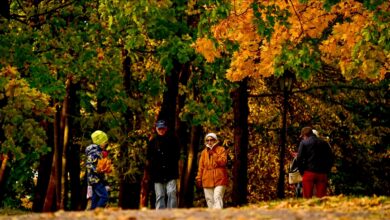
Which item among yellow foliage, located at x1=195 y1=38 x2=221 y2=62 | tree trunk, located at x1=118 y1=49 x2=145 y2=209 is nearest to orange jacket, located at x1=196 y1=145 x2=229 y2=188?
yellow foliage, located at x1=195 y1=38 x2=221 y2=62

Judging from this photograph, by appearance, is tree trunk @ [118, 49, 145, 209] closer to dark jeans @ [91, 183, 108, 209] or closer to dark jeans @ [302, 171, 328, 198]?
dark jeans @ [302, 171, 328, 198]

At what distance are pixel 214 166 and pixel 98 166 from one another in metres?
2.15

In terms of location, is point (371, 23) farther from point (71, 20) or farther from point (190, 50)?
point (71, 20)

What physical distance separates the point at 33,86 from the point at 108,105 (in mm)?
3221

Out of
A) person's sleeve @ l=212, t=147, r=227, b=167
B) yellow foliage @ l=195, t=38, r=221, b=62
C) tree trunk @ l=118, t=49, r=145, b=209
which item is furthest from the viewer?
tree trunk @ l=118, t=49, r=145, b=209

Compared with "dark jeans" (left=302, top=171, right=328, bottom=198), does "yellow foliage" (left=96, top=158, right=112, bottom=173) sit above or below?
above

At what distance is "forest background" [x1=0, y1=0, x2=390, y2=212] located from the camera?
18.6m

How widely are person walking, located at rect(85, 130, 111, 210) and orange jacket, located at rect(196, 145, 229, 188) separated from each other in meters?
1.88

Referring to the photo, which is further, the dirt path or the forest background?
the forest background

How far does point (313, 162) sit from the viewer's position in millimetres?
17156

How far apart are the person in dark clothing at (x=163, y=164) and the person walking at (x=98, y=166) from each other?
2.53ft

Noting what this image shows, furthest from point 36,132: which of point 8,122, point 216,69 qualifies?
point 216,69

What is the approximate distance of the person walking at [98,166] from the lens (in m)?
15.4

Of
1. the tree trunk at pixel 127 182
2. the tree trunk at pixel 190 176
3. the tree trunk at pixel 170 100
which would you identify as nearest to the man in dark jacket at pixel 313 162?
the tree trunk at pixel 170 100
